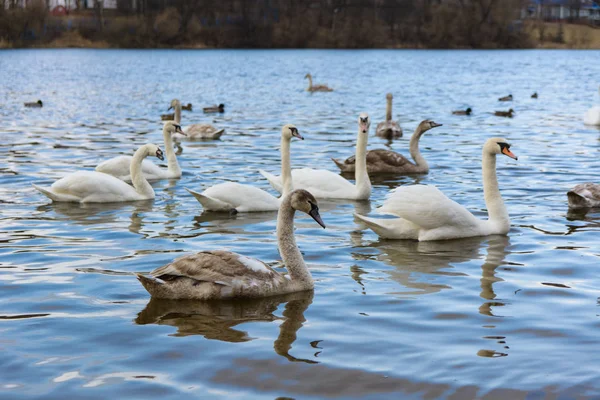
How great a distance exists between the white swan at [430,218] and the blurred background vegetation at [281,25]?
354 feet

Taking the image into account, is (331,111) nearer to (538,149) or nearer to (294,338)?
(538,149)

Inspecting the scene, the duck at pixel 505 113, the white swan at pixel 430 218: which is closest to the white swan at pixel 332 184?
the white swan at pixel 430 218

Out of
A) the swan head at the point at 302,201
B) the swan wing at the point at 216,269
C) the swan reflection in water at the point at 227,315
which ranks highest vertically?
the swan head at the point at 302,201

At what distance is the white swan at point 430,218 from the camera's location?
967 centimetres

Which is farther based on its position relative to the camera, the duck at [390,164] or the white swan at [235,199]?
the duck at [390,164]

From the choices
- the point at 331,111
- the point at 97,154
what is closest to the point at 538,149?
→ the point at 97,154

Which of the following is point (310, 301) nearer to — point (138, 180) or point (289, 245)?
point (289, 245)

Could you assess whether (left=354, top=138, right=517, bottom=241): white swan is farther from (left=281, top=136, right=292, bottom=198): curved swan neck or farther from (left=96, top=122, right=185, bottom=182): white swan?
(left=96, top=122, right=185, bottom=182): white swan

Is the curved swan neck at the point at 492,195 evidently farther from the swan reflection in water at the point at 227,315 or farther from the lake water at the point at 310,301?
the swan reflection in water at the point at 227,315

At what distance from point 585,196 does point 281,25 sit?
118311 millimetres

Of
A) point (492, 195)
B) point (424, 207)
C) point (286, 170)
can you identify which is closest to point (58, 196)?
point (286, 170)

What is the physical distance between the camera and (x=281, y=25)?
5012 inches

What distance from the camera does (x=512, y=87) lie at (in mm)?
47719

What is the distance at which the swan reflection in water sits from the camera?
22.1 feet
